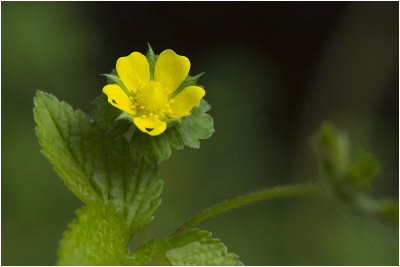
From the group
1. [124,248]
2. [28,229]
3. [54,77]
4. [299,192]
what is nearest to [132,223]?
[124,248]

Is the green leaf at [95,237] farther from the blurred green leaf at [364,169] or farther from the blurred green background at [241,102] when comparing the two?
the blurred green background at [241,102]

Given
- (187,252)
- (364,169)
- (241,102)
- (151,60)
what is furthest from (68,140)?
(241,102)

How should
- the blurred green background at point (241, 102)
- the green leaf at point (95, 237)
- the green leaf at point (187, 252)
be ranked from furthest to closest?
1. the blurred green background at point (241, 102)
2. the green leaf at point (187, 252)
3. the green leaf at point (95, 237)

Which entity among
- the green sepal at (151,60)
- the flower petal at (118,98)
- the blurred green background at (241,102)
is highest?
the blurred green background at (241,102)

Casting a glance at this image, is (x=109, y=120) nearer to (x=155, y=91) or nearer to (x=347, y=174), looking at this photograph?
(x=155, y=91)

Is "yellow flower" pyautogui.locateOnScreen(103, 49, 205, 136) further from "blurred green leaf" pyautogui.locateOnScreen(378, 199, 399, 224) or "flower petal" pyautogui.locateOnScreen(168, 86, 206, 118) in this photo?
"blurred green leaf" pyautogui.locateOnScreen(378, 199, 399, 224)

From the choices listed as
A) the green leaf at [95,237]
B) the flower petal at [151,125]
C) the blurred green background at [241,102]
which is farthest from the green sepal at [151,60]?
the blurred green background at [241,102]

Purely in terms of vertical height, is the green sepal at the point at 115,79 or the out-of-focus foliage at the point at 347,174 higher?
the out-of-focus foliage at the point at 347,174
